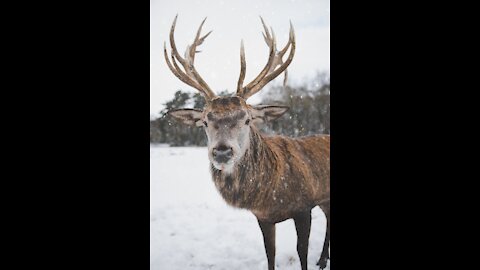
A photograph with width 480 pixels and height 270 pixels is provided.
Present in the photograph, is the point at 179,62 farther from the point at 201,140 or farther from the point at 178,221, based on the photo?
the point at 178,221

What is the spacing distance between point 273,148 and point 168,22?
93cm

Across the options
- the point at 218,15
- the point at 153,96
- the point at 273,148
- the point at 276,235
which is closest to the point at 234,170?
the point at 273,148

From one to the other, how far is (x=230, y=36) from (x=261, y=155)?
70 cm

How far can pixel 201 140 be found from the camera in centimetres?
269

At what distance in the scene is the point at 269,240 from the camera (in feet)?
8.81

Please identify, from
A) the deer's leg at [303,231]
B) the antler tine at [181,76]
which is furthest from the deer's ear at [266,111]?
the deer's leg at [303,231]

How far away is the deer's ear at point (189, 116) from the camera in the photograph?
264 cm

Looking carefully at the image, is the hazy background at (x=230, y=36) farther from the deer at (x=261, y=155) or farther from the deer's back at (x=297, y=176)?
the deer's back at (x=297, y=176)

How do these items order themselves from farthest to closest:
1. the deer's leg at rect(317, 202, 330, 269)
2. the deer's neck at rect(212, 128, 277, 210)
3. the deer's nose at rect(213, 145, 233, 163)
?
the deer's leg at rect(317, 202, 330, 269), the deer's neck at rect(212, 128, 277, 210), the deer's nose at rect(213, 145, 233, 163)

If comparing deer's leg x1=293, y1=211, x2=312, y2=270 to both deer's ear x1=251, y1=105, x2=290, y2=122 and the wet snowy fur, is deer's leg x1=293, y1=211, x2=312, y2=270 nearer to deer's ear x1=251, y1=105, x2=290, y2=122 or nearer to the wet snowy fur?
the wet snowy fur

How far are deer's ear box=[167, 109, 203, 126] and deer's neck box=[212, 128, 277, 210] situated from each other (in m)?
0.27

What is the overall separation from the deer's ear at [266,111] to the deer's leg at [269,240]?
0.58 meters

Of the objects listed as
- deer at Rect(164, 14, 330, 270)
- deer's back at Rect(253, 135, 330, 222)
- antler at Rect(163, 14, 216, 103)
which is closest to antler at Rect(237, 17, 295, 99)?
deer at Rect(164, 14, 330, 270)

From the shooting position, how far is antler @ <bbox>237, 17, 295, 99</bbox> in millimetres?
2641
